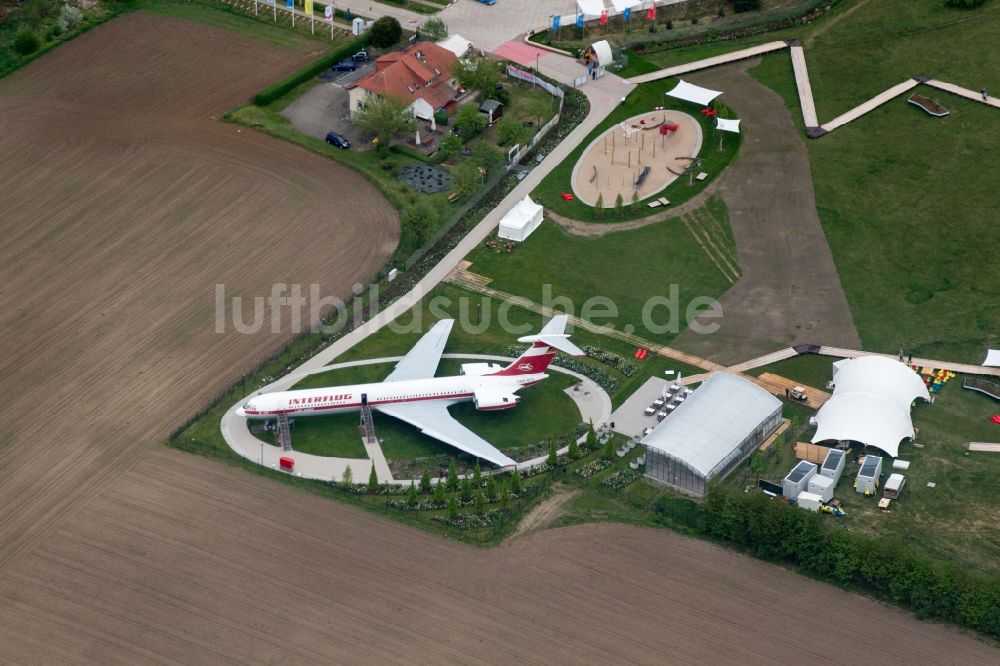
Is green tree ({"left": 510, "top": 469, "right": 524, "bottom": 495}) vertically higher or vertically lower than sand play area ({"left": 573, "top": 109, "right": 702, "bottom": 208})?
lower

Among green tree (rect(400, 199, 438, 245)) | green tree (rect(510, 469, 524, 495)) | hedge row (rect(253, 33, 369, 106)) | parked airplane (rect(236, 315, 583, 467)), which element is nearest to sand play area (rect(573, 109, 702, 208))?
green tree (rect(400, 199, 438, 245))

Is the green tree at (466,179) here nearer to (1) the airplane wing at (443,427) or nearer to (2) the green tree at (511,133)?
(2) the green tree at (511,133)

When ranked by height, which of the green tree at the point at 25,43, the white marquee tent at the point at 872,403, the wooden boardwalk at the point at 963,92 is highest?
the wooden boardwalk at the point at 963,92

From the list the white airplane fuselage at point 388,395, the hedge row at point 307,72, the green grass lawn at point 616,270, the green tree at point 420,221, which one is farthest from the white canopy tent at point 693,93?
the white airplane fuselage at point 388,395

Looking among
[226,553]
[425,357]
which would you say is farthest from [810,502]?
[226,553]

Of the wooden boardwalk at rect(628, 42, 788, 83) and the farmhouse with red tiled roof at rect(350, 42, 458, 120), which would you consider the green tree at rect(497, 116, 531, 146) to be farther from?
the wooden boardwalk at rect(628, 42, 788, 83)
